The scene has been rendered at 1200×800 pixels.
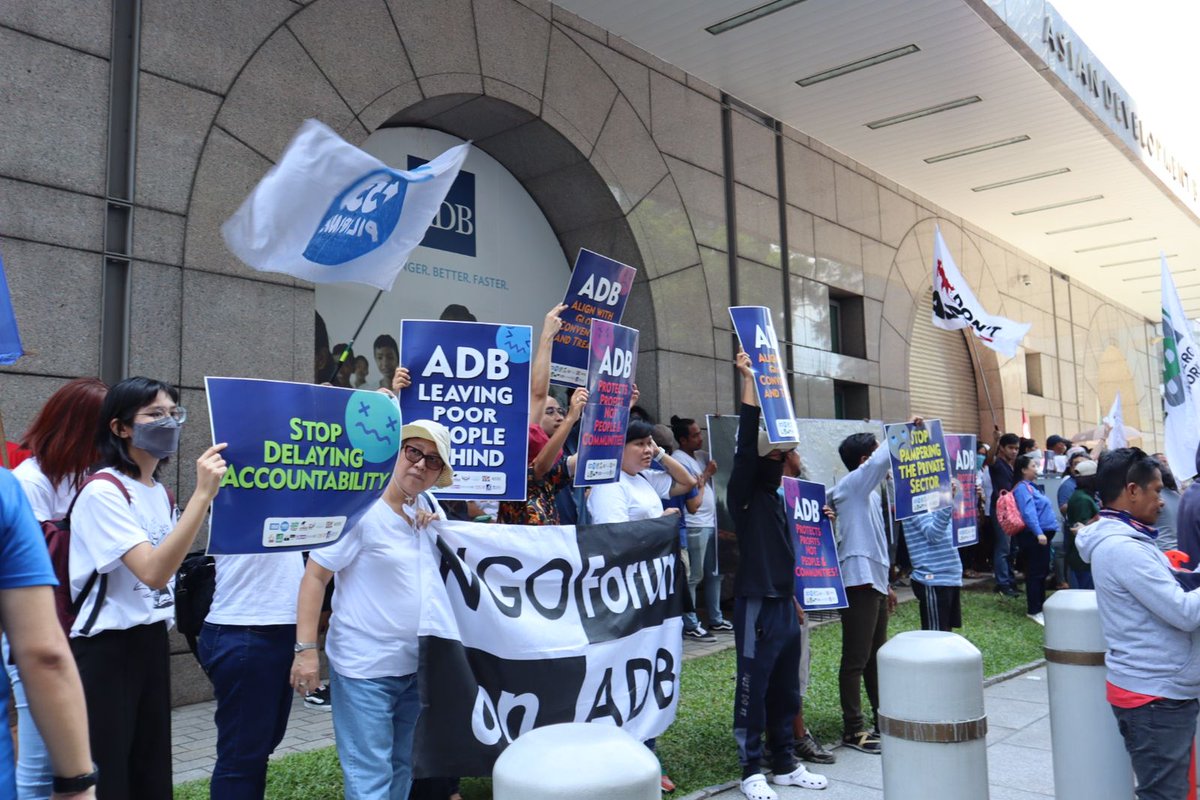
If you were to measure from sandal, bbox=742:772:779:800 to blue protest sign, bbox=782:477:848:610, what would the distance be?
1.04 m

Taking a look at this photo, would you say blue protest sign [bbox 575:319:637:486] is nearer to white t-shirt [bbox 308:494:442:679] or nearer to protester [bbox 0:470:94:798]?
white t-shirt [bbox 308:494:442:679]

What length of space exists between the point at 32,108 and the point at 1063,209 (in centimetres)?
1760

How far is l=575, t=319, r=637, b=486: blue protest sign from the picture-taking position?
5258 mm

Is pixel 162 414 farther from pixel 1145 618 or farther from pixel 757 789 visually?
pixel 1145 618

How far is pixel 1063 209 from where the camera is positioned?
733 inches

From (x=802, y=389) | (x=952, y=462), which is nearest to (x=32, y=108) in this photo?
(x=952, y=462)

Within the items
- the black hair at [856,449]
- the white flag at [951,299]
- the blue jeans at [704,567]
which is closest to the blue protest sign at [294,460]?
the black hair at [856,449]

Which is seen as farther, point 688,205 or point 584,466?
point 688,205

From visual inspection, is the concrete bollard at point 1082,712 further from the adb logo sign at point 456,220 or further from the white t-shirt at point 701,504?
the adb logo sign at point 456,220

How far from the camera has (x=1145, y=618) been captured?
12.8 ft

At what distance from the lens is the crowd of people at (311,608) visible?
2910mm

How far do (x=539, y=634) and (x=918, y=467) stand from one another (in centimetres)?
337

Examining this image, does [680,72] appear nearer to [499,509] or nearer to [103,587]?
[499,509]

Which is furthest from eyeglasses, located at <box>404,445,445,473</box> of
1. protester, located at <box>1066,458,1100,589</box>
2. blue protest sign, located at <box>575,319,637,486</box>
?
protester, located at <box>1066,458,1100,589</box>
